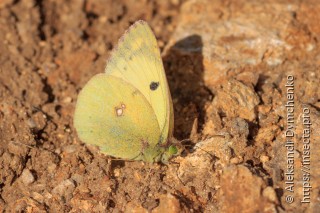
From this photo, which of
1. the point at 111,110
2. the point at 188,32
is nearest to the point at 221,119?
the point at 111,110

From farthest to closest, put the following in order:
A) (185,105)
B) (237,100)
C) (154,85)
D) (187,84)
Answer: (187,84)
(185,105)
(237,100)
(154,85)

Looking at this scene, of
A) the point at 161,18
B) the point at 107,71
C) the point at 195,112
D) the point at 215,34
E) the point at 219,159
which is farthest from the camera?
the point at 161,18

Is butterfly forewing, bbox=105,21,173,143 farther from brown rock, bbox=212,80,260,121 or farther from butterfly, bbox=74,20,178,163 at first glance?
brown rock, bbox=212,80,260,121

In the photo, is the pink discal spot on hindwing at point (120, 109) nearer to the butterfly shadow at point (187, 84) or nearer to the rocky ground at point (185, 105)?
the rocky ground at point (185, 105)

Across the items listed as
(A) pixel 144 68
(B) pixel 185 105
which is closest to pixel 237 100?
(B) pixel 185 105

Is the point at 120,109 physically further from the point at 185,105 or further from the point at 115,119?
the point at 185,105

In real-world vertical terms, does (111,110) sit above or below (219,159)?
above

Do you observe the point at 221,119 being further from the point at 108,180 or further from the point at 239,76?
the point at 108,180

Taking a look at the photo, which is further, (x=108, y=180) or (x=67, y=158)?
(x=67, y=158)
